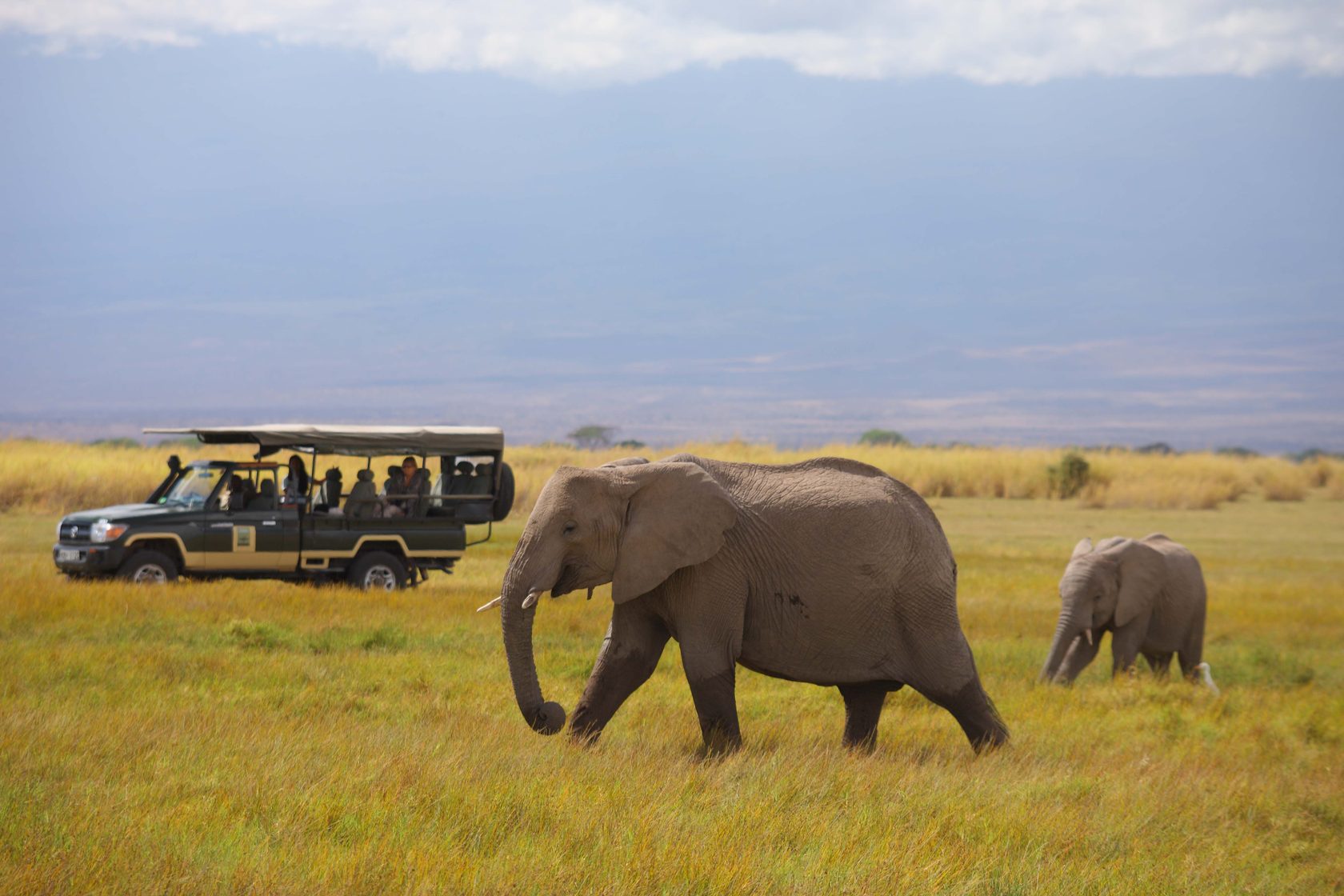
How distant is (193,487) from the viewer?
19.0 meters

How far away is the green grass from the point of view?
615 centimetres

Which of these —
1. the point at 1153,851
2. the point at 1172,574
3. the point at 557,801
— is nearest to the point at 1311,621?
the point at 1172,574

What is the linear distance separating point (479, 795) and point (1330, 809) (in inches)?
236

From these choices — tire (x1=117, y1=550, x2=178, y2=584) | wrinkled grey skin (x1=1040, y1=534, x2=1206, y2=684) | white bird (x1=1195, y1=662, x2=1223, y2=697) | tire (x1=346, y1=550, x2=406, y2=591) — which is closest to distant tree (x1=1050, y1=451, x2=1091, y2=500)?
wrinkled grey skin (x1=1040, y1=534, x2=1206, y2=684)

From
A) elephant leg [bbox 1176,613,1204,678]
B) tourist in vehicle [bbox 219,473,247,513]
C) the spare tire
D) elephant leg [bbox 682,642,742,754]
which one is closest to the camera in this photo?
elephant leg [bbox 682,642,742,754]

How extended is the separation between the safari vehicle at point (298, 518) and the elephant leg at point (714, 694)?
10.9 metres

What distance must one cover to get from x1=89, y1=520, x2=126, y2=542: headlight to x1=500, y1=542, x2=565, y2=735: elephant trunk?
11258mm

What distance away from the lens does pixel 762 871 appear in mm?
6242

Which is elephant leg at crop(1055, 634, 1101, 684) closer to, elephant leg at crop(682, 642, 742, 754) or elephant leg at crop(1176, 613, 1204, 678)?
elephant leg at crop(1176, 613, 1204, 678)

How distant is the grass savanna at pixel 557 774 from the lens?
616 cm

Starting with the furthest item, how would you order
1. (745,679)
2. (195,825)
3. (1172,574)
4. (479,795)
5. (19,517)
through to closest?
(19,517)
(1172,574)
(745,679)
(479,795)
(195,825)

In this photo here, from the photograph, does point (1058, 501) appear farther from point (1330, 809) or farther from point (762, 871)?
point (762, 871)

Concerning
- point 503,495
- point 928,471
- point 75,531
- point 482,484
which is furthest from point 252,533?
point 928,471

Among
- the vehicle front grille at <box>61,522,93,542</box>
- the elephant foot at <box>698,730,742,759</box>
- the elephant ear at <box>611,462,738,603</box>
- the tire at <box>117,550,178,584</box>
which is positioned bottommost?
the tire at <box>117,550,178,584</box>
